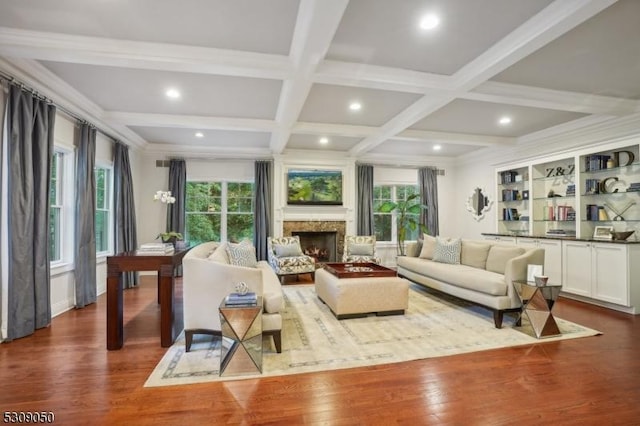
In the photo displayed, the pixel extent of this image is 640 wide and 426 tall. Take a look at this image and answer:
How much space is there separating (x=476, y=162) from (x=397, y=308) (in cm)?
508

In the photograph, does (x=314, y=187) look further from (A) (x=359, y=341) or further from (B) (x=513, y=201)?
(A) (x=359, y=341)

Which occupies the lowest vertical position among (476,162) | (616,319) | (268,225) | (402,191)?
(616,319)

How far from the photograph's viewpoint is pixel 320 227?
23.9ft

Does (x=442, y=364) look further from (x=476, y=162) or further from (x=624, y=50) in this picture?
(x=476, y=162)

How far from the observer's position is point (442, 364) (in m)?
2.70

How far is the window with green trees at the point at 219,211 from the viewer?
7066 mm

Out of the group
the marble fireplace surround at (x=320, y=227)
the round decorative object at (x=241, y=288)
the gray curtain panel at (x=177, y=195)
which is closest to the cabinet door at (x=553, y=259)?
the marble fireplace surround at (x=320, y=227)

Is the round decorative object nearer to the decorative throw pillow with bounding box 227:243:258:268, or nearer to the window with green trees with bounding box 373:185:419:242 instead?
the decorative throw pillow with bounding box 227:243:258:268

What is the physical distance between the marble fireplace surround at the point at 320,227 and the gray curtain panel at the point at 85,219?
3.56 meters

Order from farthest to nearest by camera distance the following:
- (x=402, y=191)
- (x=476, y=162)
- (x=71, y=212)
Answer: (x=402, y=191), (x=476, y=162), (x=71, y=212)

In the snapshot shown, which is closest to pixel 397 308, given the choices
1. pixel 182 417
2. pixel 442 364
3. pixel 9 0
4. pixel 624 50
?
pixel 442 364

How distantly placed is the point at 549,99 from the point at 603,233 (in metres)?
2.32

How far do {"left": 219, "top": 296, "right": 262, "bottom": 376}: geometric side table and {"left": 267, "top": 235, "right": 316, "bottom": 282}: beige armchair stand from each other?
3.29m

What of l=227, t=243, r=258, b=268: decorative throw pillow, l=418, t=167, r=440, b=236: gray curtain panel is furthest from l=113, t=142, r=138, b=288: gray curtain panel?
l=418, t=167, r=440, b=236: gray curtain panel
